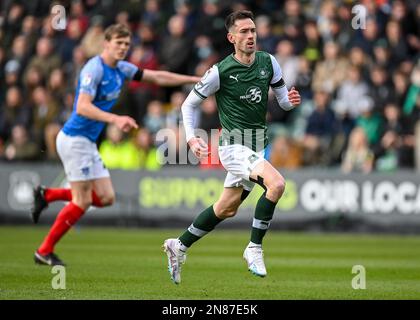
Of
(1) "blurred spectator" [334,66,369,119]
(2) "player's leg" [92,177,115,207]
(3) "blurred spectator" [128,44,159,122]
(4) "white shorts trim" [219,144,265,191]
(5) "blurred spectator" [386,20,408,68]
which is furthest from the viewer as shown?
(3) "blurred spectator" [128,44,159,122]

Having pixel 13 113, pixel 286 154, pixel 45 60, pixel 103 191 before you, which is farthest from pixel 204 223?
pixel 45 60

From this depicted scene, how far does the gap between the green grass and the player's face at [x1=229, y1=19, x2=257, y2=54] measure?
100 inches

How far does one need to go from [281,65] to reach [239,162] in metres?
11.2

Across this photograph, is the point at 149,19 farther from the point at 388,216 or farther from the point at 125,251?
the point at 125,251

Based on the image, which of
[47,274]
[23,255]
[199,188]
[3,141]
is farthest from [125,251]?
[3,141]

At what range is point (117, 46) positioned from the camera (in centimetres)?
1276

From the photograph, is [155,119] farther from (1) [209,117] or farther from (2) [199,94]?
(2) [199,94]

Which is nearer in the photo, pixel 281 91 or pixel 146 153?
pixel 281 91

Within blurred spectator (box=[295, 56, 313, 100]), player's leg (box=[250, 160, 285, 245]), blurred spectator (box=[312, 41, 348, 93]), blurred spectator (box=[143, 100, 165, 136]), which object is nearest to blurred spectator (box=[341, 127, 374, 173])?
blurred spectator (box=[312, 41, 348, 93])

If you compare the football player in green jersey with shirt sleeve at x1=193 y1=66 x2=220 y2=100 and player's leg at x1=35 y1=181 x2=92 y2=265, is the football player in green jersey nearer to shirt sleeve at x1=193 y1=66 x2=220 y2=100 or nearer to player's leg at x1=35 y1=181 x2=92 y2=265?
shirt sleeve at x1=193 y1=66 x2=220 y2=100

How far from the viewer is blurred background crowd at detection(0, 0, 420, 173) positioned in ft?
67.8

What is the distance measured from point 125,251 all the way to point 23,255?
6.01 ft

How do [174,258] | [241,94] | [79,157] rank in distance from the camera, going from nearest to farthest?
[241,94], [174,258], [79,157]
